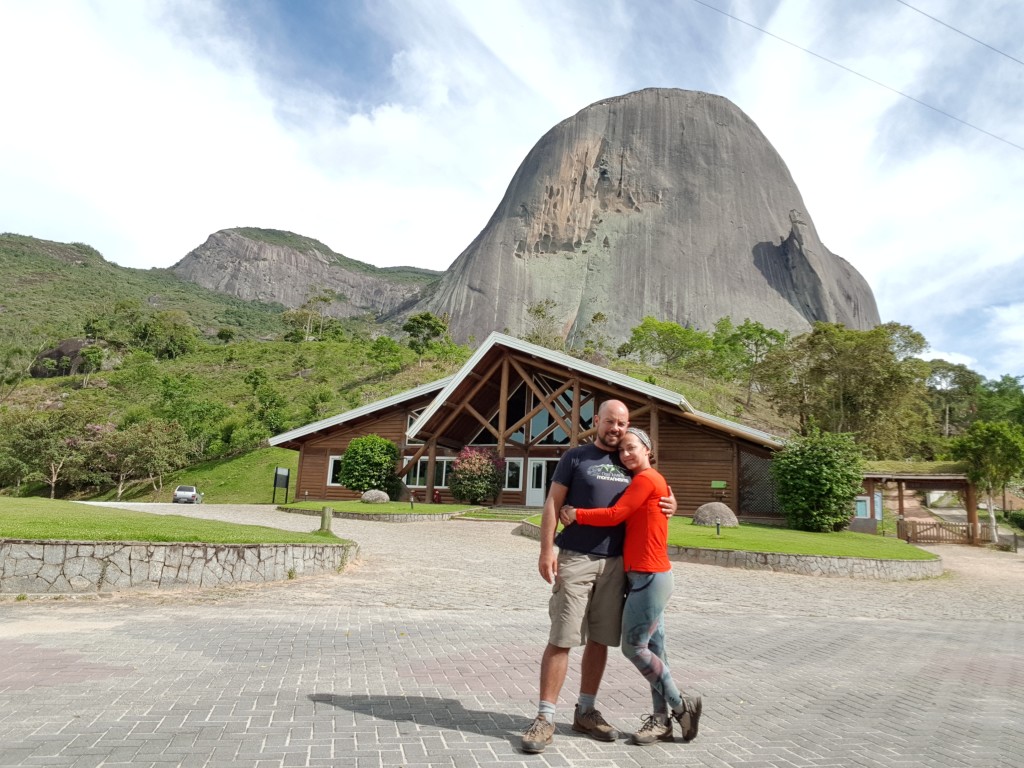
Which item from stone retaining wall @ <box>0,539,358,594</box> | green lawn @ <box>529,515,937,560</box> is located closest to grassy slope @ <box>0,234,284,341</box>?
green lawn @ <box>529,515,937,560</box>

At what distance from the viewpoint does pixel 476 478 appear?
24.6 metres

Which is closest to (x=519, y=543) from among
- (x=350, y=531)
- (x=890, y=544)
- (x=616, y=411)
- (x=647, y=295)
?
(x=350, y=531)

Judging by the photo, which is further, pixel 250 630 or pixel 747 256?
pixel 747 256

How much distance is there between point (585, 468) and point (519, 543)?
40.5 feet

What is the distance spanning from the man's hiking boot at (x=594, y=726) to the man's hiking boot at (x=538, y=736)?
0.26 m

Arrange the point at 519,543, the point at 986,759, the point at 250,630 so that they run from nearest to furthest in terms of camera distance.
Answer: the point at 986,759 → the point at 250,630 → the point at 519,543

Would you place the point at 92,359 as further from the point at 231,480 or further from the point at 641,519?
the point at 641,519

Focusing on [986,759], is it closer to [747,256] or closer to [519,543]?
[519,543]

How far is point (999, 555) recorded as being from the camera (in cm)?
2147

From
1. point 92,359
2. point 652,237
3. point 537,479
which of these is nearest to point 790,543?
point 537,479

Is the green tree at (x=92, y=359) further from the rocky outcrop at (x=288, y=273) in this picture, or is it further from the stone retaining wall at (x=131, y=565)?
the rocky outcrop at (x=288, y=273)

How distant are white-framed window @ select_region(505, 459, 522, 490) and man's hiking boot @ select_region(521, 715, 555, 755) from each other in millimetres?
23437

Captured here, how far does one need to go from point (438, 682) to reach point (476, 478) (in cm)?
2011

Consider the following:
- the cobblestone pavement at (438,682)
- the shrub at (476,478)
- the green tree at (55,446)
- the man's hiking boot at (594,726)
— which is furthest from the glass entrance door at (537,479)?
the man's hiking boot at (594,726)
